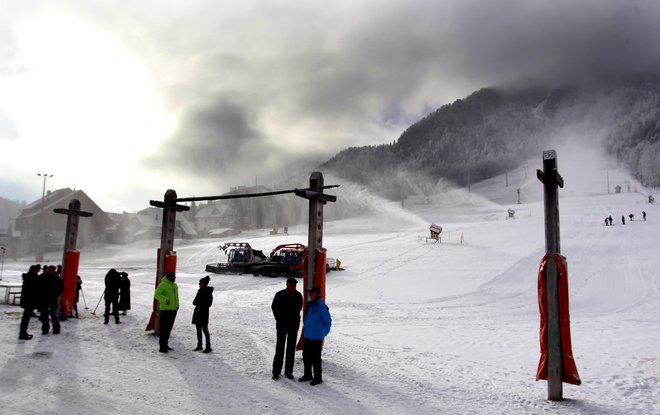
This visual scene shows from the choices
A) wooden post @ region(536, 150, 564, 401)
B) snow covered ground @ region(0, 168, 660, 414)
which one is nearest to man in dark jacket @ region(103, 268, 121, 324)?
snow covered ground @ region(0, 168, 660, 414)

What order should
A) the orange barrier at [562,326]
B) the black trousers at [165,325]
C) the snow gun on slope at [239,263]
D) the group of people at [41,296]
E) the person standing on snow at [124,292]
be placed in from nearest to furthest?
the orange barrier at [562,326] < the black trousers at [165,325] < the group of people at [41,296] < the person standing on snow at [124,292] < the snow gun on slope at [239,263]

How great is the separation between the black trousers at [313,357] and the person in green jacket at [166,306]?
3.52m

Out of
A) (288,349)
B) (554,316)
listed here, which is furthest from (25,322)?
(554,316)

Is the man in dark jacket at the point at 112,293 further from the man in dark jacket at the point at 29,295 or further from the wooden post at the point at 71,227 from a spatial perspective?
the wooden post at the point at 71,227

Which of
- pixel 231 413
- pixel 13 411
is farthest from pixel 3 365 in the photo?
pixel 231 413

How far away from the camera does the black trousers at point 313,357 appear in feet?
24.6

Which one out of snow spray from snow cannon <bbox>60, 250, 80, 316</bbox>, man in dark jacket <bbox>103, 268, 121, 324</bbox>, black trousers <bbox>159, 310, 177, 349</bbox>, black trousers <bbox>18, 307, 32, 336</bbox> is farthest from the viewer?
snow spray from snow cannon <bbox>60, 250, 80, 316</bbox>

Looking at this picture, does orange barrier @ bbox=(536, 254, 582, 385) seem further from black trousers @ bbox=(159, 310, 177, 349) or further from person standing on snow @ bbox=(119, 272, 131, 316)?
person standing on snow @ bbox=(119, 272, 131, 316)

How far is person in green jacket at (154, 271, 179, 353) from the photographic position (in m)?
9.30

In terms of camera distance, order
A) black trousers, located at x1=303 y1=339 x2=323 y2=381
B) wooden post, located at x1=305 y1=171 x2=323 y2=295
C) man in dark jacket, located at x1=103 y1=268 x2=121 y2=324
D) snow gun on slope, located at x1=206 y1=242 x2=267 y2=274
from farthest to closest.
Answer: snow gun on slope, located at x1=206 y1=242 x2=267 y2=274, man in dark jacket, located at x1=103 y1=268 x2=121 y2=324, wooden post, located at x1=305 y1=171 x2=323 y2=295, black trousers, located at x1=303 y1=339 x2=323 y2=381

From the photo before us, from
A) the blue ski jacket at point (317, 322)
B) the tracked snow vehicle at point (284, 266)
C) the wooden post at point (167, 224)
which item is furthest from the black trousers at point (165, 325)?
the tracked snow vehicle at point (284, 266)

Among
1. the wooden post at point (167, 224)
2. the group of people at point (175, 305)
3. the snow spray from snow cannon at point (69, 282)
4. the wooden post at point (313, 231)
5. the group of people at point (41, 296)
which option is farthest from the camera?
the snow spray from snow cannon at point (69, 282)

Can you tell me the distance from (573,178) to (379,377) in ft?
505

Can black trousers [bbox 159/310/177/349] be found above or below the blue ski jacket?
below
